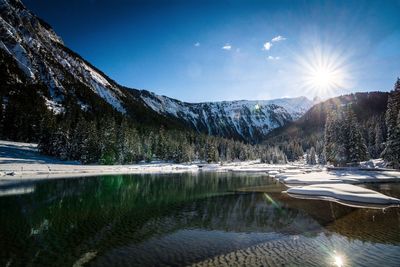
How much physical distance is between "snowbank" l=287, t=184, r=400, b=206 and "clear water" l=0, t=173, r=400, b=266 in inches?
141

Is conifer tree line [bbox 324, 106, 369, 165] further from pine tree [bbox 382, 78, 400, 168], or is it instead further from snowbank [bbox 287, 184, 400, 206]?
snowbank [bbox 287, 184, 400, 206]

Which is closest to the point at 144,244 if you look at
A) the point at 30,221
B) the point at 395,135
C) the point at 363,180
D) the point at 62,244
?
the point at 62,244

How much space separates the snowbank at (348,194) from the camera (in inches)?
1225

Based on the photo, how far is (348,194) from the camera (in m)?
33.8

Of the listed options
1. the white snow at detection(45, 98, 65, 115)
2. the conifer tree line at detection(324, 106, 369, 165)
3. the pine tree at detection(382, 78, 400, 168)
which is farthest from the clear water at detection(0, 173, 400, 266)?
the white snow at detection(45, 98, 65, 115)

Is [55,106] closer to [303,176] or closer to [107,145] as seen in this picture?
[107,145]

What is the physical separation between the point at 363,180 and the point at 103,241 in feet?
169

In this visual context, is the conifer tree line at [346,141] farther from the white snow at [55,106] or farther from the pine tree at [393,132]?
the white snow at [55,106]

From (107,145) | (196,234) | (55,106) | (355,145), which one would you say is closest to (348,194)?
(196,234)

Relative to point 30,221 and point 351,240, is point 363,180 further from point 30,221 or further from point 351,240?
point 30,221

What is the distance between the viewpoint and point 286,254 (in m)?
15.9

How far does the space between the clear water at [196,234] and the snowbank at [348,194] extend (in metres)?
3.57

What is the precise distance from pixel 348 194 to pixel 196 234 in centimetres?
2310

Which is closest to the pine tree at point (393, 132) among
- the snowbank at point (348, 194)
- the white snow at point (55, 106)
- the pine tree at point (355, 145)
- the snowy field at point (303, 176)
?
the snowy field at point (303, 176)
